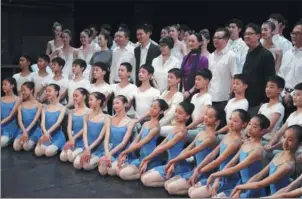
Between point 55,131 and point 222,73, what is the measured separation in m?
1.68

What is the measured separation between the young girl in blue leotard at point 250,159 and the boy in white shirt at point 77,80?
6.92ft

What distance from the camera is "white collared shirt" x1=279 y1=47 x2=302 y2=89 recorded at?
4.14 m

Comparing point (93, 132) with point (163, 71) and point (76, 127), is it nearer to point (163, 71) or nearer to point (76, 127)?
point (76, 127)

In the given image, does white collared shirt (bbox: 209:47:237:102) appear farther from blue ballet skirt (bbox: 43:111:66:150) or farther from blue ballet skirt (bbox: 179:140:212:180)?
blue ballet skirt (bbox: 43:111:66:150)

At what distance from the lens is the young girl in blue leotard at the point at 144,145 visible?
402 centimetres

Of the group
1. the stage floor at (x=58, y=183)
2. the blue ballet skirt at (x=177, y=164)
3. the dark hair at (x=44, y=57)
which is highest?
the dark hair at (x=44, y=57)

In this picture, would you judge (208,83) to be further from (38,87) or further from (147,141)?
(38,87)

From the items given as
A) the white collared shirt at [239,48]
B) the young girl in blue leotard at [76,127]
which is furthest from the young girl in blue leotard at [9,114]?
the white collared shirt at [239,48]

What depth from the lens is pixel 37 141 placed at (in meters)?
4.95

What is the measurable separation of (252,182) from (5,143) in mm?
2739

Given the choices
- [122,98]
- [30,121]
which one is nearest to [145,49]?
[122,98]

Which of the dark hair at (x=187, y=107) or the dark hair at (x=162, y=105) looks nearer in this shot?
the dark hair at (x=187, y=107)

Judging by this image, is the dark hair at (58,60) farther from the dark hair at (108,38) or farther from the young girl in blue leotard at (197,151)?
the young girl in blue leotard at (197,151)

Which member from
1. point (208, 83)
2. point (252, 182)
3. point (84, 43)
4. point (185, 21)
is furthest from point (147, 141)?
point (185, 21)
